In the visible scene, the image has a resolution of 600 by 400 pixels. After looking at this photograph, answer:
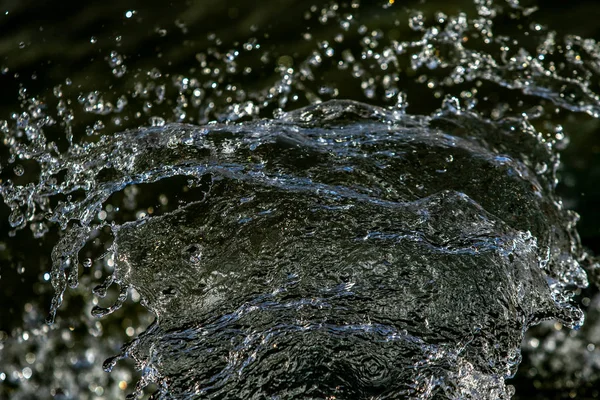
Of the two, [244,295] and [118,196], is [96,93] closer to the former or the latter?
[118,196]

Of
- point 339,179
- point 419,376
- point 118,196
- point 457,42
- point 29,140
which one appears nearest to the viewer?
point 419,376

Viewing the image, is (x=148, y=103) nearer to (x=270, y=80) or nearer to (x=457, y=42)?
(x=270, y=80)

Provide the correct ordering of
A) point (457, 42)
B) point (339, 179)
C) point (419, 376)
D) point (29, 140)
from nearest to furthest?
point (419, 376)
point (339, 179)
point (29, 140)
point (457, 42)

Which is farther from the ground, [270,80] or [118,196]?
[270,80]

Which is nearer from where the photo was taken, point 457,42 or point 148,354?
point 148,354

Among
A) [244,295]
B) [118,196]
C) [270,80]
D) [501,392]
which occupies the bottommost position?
[118,196]

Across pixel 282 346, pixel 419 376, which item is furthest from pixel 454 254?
pixel 282 346

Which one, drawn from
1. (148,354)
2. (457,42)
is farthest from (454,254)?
(457,42)
